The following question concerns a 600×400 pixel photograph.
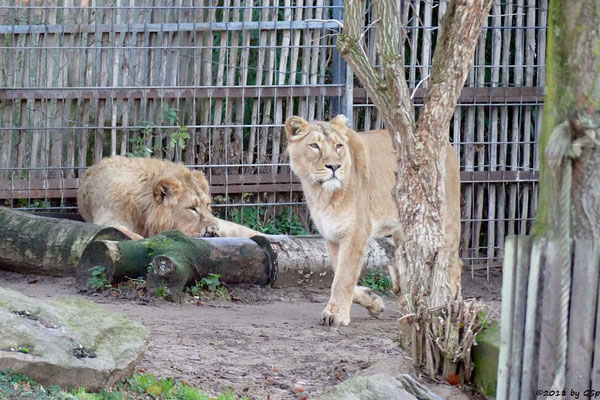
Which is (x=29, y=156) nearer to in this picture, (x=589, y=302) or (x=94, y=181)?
(x=94, y=181)

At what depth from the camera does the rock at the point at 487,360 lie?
5.04 meters

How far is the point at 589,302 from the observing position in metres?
3.18

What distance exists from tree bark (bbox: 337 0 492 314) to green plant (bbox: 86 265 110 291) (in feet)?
11.8

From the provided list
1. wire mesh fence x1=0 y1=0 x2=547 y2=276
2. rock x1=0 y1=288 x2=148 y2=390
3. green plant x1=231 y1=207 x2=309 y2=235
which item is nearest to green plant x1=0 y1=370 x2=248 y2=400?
rock x1=0 y1=288 x2=148 y2=390

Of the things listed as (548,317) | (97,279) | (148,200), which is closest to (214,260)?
(97,279)

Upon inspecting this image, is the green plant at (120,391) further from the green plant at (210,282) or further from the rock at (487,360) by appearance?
the green plant at (210,282)

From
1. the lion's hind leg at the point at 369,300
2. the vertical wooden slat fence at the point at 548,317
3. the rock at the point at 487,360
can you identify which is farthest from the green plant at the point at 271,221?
the vertical wooden slat fence at the point at 548,317

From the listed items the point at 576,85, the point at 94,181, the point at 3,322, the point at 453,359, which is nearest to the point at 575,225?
the point at 576,85

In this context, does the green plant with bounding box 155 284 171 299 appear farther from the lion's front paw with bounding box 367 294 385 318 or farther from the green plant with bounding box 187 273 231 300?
the lion's front paw with bounding box 367 294 385 318

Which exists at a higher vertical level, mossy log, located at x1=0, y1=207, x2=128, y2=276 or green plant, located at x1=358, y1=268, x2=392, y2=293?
mossy log, located at x1=0, y1=207, x2=128, y2=276

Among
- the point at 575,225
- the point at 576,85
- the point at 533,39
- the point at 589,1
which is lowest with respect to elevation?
the point at 575,225

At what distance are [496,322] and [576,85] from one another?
8.03 feet

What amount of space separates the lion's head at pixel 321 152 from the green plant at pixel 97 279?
194cm

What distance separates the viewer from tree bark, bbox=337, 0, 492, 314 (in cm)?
548
